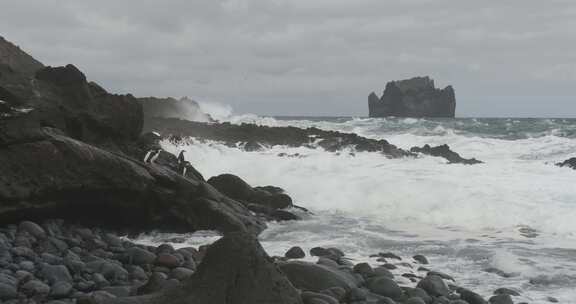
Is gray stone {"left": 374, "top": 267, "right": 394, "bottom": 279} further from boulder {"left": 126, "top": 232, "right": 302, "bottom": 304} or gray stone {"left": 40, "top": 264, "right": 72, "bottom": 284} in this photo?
gray stone {"left": 40, "top": 264, "right": 72, "bottom": 284}

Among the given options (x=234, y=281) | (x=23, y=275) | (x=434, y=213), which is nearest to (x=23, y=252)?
(x=23, y=275)

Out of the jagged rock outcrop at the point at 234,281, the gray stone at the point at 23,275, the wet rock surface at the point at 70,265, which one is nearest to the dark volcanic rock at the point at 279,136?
the wet rock surface at the point at 70,265

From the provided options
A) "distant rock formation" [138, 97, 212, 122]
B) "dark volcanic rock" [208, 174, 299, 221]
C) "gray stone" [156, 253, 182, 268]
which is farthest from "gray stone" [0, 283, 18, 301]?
"distant rock formation" [138, 97, 212, 122]

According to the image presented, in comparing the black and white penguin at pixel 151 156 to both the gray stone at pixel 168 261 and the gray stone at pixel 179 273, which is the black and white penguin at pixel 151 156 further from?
the gray stone at pixel 179 273

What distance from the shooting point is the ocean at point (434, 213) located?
8.55 m

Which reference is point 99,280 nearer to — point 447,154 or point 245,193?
point 245,193

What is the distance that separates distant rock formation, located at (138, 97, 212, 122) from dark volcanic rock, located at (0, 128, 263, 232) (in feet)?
102

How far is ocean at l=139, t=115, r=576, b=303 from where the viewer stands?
8547mm

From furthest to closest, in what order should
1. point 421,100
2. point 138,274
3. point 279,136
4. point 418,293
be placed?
point 421,100 → point 279,136 → point 418,293 → point 138,274

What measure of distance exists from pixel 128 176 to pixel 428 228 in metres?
6.30

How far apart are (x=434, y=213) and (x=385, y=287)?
6987mm

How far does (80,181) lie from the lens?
28.4ft

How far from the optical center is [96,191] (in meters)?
8.92

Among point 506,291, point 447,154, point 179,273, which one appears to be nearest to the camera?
point 179,273
